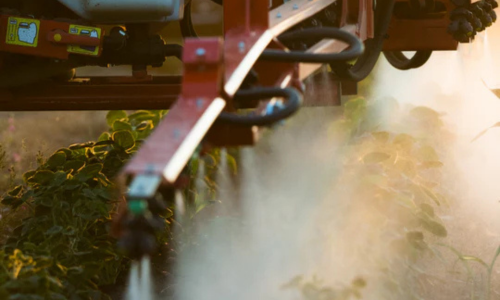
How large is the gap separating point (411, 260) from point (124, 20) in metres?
1.57

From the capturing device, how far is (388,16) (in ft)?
→ 14.0

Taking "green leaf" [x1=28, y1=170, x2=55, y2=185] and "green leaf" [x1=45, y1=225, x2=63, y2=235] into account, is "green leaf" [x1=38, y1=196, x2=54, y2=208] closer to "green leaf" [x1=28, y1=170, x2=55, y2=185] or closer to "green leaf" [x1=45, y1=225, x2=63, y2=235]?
"green leaf" [x1=28, y1=170, x2=55, y2=185]

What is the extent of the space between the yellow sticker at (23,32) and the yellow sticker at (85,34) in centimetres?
12

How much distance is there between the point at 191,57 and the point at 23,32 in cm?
125

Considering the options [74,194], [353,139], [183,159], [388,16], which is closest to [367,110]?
[353,139]

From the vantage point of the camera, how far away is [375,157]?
4562 mm

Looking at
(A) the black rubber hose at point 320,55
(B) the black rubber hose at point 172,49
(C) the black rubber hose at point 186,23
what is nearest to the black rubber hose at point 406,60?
(C) the black rubber hose at point 186,23

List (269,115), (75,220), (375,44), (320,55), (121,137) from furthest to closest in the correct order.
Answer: (121,137)
(375,44)
(75,220)
(320,55)
(269,115)

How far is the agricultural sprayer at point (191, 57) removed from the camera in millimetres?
2303

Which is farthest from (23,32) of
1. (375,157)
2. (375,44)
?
(375,157)

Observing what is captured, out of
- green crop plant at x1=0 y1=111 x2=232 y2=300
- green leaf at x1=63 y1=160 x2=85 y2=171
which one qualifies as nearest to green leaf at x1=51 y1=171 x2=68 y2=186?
green crop plant at x1=0 y1=111 x2=232 y2=300

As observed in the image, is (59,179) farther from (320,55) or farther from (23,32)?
(320,55)

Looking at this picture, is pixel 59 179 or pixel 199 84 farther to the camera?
pixel 59 179

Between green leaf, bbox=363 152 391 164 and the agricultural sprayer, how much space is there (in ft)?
1.17
